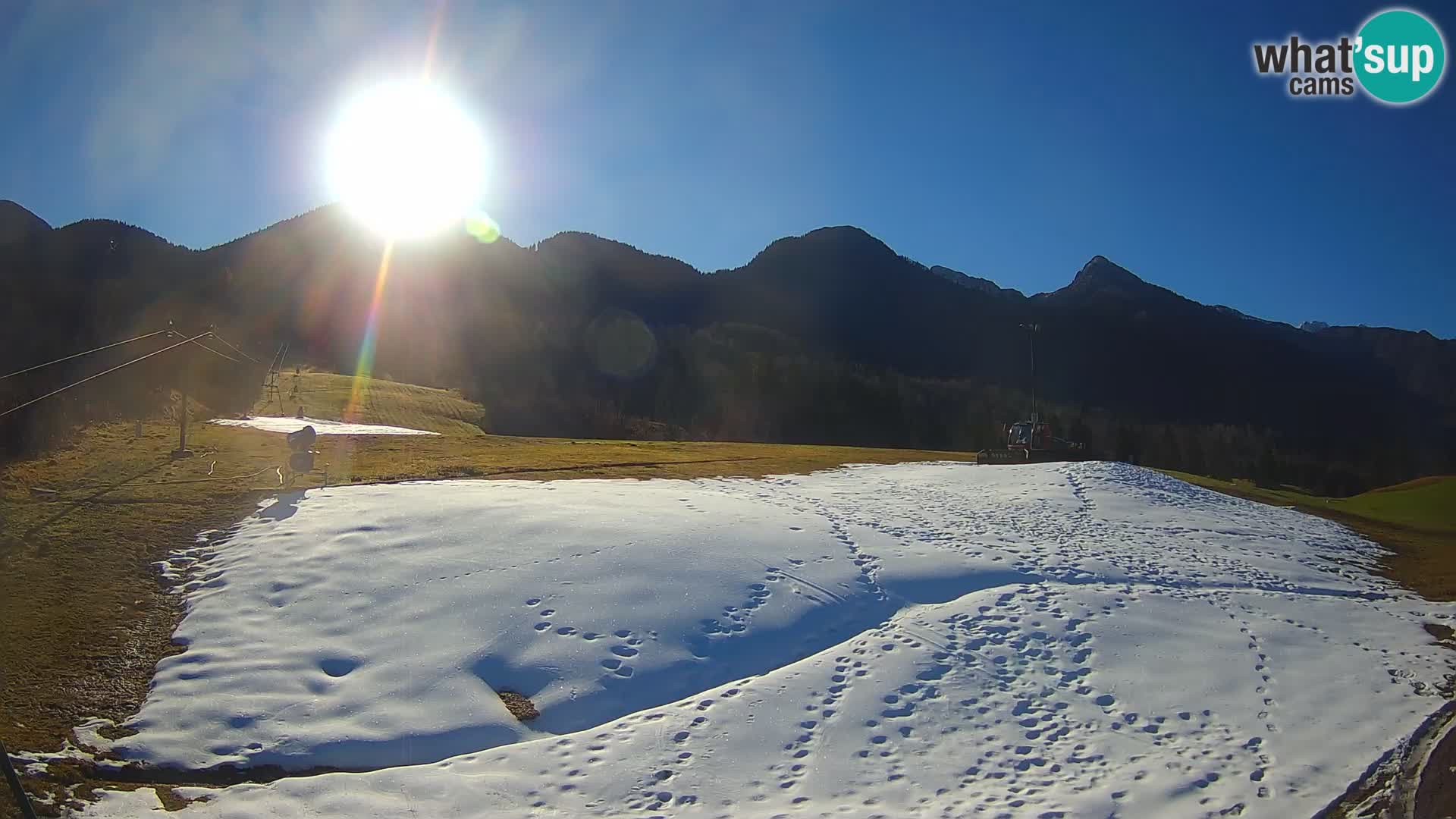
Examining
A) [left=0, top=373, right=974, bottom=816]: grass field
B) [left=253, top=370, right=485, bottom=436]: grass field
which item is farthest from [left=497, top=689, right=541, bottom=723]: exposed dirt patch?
[left=253, top=370, right=485, bottom=436]: grass field

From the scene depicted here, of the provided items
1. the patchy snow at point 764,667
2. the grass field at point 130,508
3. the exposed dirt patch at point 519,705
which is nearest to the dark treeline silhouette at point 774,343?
the grass field at point 130,508

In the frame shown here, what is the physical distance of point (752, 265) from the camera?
6609 inches

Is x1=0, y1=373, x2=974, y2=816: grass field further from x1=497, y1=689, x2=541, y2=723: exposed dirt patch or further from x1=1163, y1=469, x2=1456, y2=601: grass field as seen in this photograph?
x1=1163, y1=469, x2=1456, y2=601: grass field

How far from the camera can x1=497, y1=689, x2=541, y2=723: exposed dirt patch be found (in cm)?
871

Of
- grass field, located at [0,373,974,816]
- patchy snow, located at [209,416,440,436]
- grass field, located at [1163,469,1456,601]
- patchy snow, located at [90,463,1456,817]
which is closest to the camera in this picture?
patchy snow, located at [90,463,1456,817]

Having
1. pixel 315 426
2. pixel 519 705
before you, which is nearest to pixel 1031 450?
pixel 519 705

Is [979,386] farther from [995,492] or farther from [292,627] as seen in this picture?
[292,627]

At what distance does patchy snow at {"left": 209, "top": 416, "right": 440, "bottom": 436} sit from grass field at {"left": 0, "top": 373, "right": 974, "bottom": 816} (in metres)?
1.88

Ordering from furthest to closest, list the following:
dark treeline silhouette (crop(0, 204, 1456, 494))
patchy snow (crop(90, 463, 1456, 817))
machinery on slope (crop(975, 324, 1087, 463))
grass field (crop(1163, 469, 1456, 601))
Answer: dark treeline silhouette (crop(0, 204, 1456, 494)) → machinery on slope (crop(975, 324, 1087, 463)) → grass field (crop(1163, 469, 1456, 601)) → patchy snow (crop(90, 463, 1456, 817))

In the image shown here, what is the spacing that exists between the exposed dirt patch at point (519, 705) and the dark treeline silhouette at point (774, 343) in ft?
138

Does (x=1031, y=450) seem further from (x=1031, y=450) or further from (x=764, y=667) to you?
(x=764, y=667)

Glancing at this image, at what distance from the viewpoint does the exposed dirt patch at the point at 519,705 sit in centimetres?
871

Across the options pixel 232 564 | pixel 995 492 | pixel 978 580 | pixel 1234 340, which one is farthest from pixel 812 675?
pixel 1234 340

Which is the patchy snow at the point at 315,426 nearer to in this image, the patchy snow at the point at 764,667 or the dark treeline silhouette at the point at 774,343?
the dark treeline silhouette at the point at 774,343
